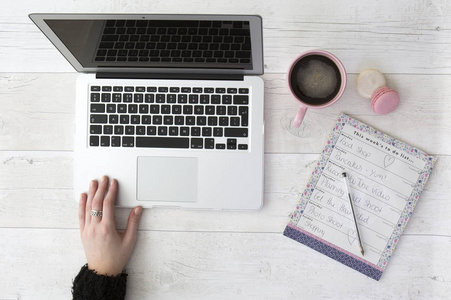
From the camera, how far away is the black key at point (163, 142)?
27.8 inches

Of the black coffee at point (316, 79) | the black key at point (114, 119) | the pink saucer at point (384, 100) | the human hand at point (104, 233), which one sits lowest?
the human hand at point (104, 233)

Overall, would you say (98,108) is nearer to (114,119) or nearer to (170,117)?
(114,119)

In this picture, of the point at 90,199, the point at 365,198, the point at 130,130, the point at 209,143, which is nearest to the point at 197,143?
the point at 209,143

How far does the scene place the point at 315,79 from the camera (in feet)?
2.18

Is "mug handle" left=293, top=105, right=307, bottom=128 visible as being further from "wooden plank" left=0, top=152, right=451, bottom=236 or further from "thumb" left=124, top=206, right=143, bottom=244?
"thumb" left=124, top=206, right=143, bottom=244

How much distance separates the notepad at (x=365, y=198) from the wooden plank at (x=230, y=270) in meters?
0.03

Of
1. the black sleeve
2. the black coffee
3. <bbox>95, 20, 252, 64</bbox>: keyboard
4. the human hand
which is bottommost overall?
the black sleeve

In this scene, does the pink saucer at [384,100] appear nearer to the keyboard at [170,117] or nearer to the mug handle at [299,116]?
the mug handle at [299,116]

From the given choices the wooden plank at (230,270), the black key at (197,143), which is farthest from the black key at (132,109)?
the wooden plank at (230,270)

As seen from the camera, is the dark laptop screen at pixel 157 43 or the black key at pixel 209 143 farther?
the black key at pixel 209 143

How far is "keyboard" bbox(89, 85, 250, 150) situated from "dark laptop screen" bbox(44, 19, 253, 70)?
53 millimetres

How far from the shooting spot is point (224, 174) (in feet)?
2.33

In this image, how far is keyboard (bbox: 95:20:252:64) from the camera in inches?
20.9

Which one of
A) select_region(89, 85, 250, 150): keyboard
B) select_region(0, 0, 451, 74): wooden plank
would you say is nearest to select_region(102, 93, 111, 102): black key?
select_region(89, 85, 250, 150): keyboard
